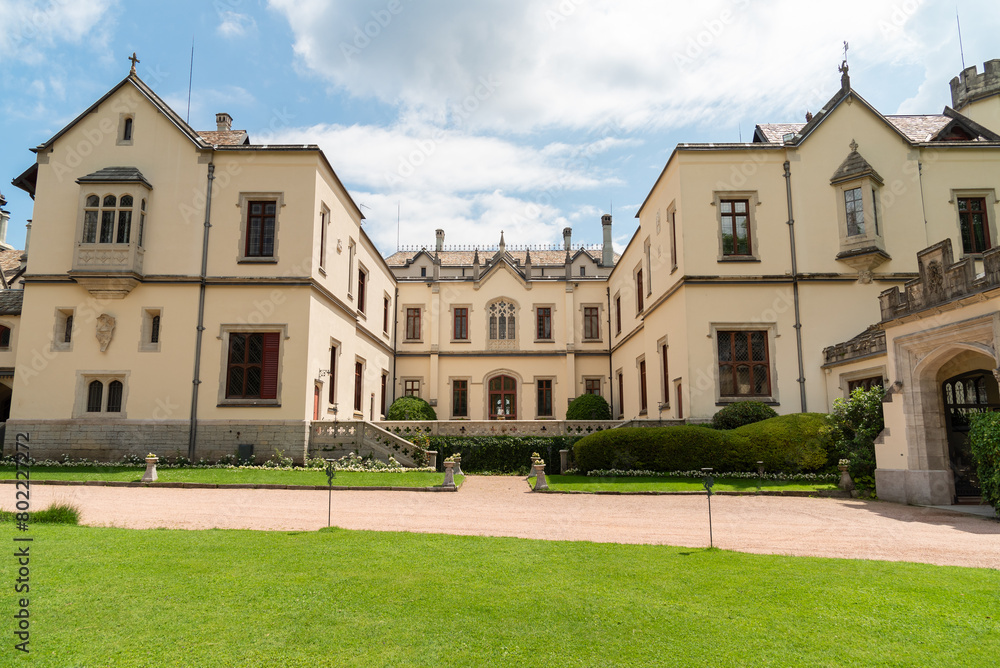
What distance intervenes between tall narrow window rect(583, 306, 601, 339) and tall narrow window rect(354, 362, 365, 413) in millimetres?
14618

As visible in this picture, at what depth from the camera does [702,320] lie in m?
20.9

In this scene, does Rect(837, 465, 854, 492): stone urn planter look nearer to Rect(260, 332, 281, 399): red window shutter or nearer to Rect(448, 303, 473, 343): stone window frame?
Rect(260, 332, 281, 399): red window shutter

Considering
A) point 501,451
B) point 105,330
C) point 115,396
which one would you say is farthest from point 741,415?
point 105,330

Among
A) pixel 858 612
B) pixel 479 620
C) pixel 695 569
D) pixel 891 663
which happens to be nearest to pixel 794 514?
pixel 695 569

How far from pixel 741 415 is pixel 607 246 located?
30227 mm

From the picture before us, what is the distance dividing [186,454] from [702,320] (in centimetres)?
1826

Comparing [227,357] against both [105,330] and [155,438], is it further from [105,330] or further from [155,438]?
[105,330]

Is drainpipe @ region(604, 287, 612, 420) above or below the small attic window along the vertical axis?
below

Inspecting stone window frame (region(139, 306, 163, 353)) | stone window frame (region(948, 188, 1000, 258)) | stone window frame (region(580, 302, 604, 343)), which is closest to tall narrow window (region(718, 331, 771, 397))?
stone window frame (region(948, 188, 1000, 258))

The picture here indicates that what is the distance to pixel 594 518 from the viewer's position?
11078 mm

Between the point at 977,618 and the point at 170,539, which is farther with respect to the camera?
the point at 170,539

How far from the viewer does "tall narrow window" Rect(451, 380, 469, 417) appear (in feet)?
118

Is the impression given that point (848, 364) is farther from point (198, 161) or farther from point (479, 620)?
point (198, 161)

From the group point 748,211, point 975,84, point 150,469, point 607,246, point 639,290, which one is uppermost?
point 975,84
